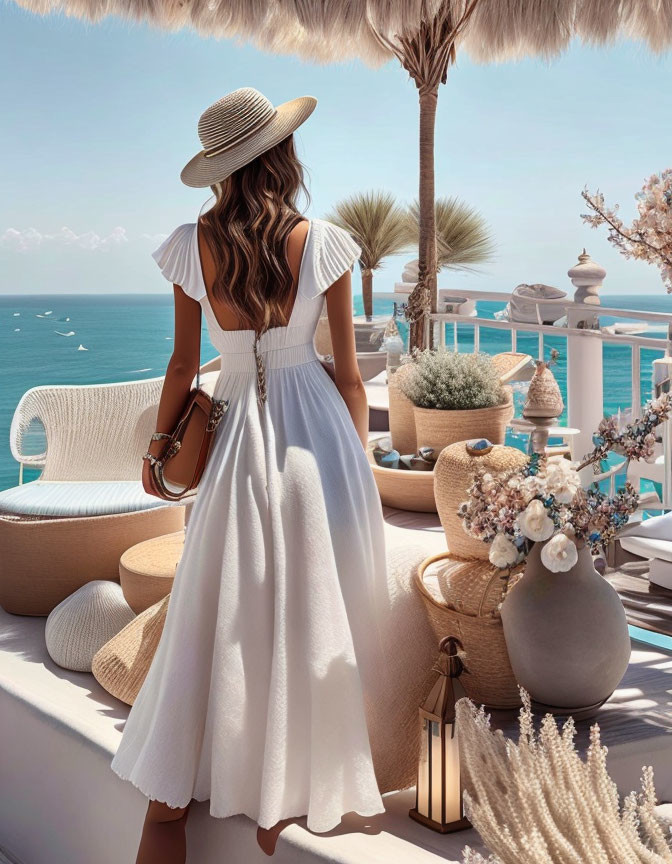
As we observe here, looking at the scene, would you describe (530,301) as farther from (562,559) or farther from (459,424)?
(562,559)

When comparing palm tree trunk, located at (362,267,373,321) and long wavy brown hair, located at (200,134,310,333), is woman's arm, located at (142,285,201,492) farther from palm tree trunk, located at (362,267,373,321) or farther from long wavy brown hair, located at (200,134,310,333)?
palm tree trunk, located at (362,267,373,321)

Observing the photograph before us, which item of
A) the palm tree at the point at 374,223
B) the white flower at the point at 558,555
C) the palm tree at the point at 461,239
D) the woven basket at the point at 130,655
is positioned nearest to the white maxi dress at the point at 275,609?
the white flower at the point at 558,555

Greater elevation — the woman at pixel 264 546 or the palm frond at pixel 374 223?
the palm frond at pixel 374 223

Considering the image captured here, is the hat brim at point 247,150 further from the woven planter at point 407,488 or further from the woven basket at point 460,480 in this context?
the woven planter at point 407,488

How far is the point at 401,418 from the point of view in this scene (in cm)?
415

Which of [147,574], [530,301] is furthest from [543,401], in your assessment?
[530,301]

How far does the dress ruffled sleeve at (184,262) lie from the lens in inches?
74.3

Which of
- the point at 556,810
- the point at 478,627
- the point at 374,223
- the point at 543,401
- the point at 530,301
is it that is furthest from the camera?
the point at 374,223

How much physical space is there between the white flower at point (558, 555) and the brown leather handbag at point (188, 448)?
2.31 ft

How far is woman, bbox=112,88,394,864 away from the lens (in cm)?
182

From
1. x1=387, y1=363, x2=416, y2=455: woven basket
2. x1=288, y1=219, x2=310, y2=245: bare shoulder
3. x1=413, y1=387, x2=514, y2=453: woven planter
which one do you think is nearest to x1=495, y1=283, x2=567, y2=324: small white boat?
x1=387, y1=363, x2=416, y2=455: woven basket

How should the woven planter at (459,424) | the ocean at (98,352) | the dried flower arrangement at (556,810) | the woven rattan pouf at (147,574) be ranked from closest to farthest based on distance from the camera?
the dried flower arrangement at (556,810)
the woven rattan pouf at (147,574)
the woven planter at (459,424)
the ocean at (98,352)

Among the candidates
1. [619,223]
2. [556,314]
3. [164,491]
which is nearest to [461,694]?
[164,491]

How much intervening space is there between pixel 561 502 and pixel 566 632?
0.87 feet
